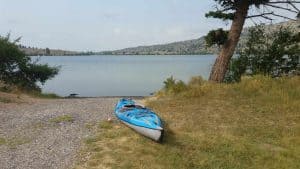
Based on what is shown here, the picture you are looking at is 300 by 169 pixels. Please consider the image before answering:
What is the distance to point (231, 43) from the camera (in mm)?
19500

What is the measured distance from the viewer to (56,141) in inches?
455

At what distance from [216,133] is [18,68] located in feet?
55.6

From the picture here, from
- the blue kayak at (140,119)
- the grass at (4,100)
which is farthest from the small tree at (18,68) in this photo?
the blue kayak at (140,119)

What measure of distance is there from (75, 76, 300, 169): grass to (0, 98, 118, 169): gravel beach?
50 centimetres

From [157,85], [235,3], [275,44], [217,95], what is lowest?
[157,85]

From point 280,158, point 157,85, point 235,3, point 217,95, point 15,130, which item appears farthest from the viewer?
point 157,85

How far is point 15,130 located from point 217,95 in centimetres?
693

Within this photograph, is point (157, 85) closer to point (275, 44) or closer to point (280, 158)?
point (275, 44)

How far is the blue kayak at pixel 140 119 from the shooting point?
11508mm

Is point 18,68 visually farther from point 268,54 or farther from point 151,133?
point 151,133

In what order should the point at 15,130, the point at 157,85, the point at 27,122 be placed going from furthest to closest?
the point at 157,85 < the point at 27,122 < the point at 15,130

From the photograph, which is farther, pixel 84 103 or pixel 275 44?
pixel 275 44

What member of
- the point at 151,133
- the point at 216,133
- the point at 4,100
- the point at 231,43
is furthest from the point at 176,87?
the point at 4,100

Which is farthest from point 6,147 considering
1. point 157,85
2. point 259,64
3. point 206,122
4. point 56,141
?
point 157,85
